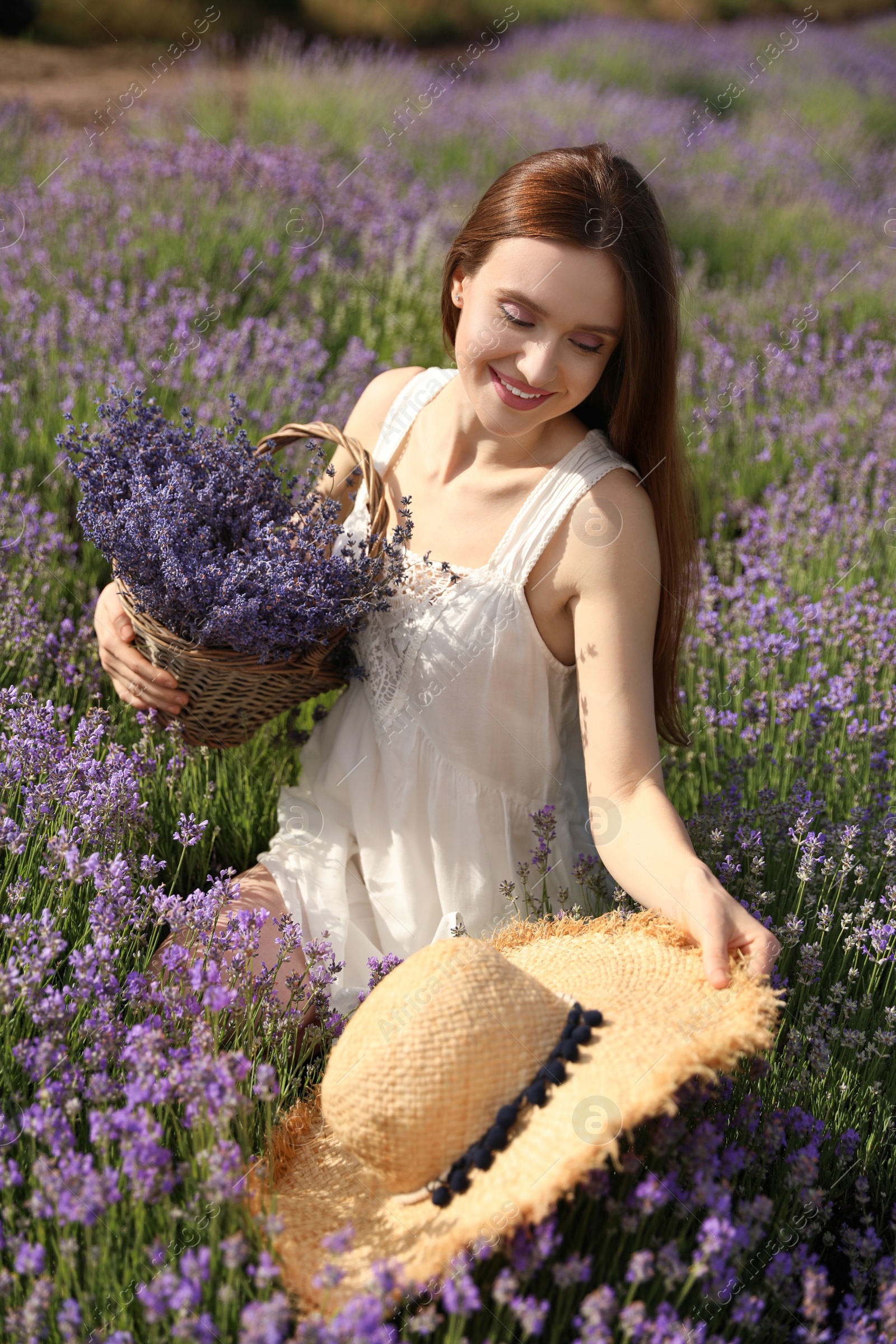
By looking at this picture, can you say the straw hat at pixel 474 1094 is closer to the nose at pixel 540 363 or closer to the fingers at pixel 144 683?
the fingers at pixel 144 683

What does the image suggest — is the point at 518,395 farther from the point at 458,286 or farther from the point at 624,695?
the point at 624,695

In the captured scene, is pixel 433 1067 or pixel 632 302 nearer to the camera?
pixel 433 1067

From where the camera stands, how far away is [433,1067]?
4.35 feet

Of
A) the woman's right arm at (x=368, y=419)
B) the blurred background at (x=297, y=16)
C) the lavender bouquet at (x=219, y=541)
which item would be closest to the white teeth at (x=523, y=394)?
the lavender bouquet at (x=219, y=541)

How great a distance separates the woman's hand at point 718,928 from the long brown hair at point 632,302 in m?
0.67

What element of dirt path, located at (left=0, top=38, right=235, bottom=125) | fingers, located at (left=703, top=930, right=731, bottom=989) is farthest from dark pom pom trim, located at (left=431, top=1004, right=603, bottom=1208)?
dirt path, located at (left=0, top=38, right=235, bottom=125)

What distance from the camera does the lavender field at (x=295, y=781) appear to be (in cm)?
123

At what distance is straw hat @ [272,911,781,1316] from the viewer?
1.23m

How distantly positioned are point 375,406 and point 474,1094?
1674 millimetres

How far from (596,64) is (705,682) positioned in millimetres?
11515

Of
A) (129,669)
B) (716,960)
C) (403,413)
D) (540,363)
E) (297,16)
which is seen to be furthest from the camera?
(297,16)

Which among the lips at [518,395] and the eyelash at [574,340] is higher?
the eyelash at [574,340]

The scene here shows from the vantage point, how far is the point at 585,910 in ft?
7.14

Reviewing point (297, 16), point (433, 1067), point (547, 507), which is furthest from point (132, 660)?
point (297, 16)
